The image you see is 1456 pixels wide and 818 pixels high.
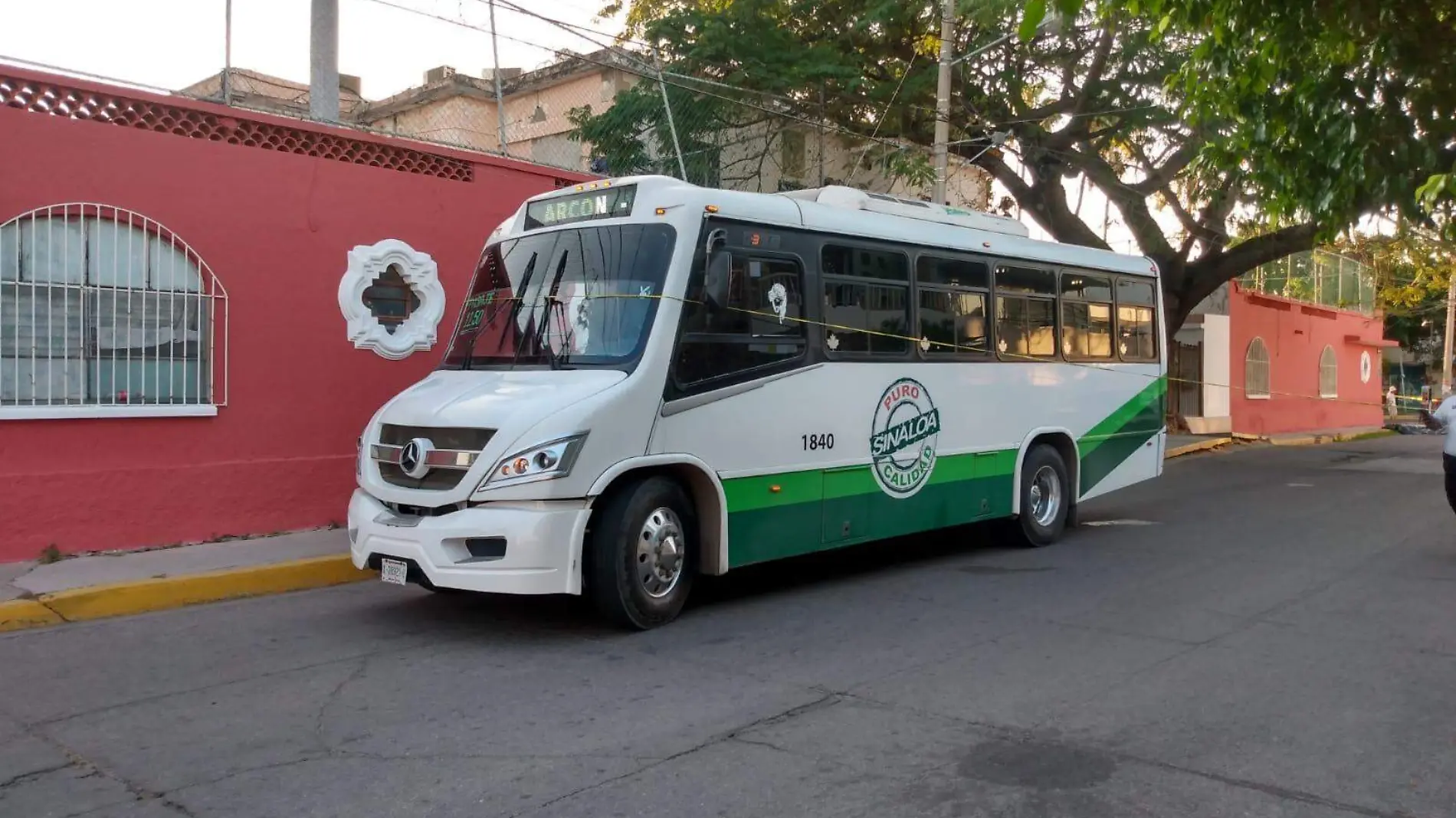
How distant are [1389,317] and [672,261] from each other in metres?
54.1

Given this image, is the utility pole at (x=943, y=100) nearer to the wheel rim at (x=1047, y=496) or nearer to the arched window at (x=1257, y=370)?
the wheel rim at (x=1047, y=496)

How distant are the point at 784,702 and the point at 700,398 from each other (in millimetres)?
2388

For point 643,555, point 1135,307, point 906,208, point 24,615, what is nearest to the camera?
point 643,555

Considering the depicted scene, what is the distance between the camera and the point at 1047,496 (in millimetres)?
10945

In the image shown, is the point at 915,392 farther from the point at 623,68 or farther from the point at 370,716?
the point at 623,68

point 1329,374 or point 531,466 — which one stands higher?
point 1329,374

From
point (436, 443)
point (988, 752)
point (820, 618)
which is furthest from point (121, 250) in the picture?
→ point (988, 752)

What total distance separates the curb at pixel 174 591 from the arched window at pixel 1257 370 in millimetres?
25084

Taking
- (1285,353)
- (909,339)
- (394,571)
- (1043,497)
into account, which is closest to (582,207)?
(394,571)

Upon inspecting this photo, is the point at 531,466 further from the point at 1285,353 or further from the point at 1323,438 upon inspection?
the point at 1285,353

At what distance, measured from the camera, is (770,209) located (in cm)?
802

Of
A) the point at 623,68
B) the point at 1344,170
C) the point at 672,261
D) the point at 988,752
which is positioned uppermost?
the point at 623,68

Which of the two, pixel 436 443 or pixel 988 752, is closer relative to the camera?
pixel 988 752

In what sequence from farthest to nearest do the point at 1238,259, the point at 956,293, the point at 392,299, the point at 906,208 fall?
the point at 1238,259, the point at 392,299, the point at 956,293, the point at 906,208
